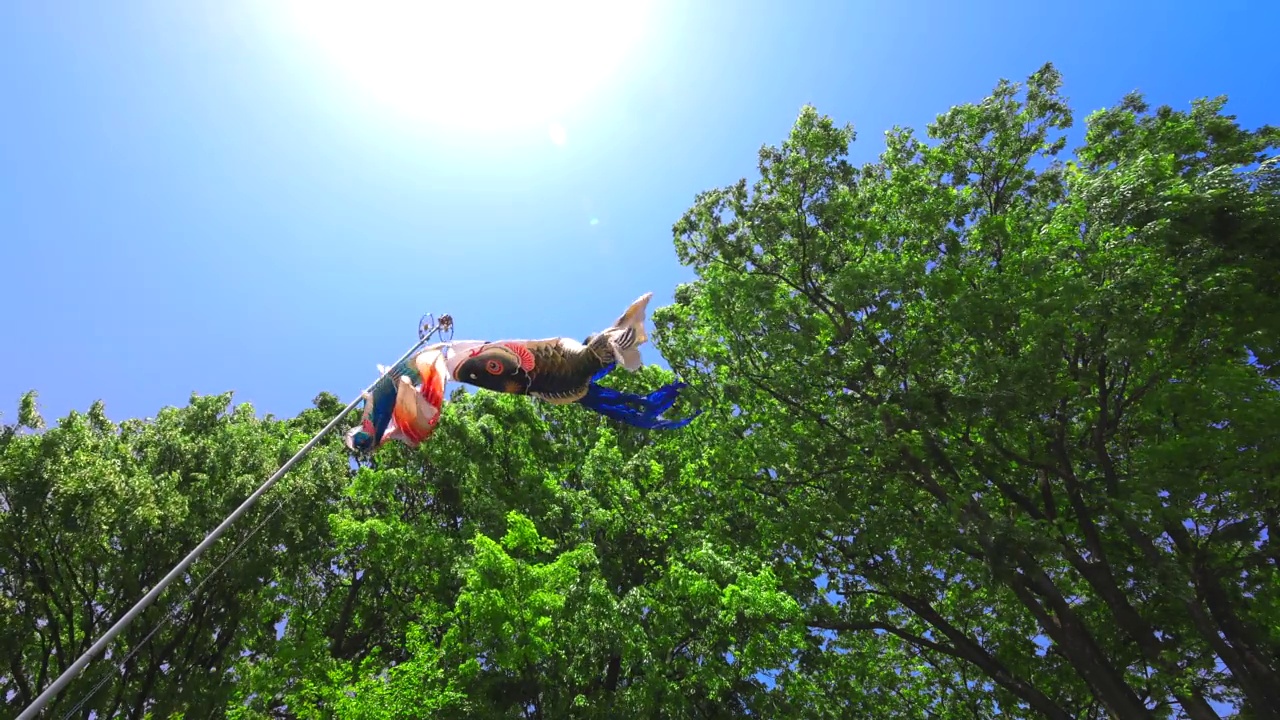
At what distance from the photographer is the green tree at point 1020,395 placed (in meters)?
9.28

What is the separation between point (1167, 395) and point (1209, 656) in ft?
15.6

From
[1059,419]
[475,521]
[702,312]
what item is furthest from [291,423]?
[1059,419]

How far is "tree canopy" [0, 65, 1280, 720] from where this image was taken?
9695mm

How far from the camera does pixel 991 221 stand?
12.2 metres

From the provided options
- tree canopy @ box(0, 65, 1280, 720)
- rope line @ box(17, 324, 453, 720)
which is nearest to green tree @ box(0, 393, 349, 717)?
tree canopy @ box(0, 65, 1280, 720)

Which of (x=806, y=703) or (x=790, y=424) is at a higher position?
(x=790, y=424)

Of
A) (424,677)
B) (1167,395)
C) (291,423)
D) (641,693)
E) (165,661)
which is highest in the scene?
(1167,395)

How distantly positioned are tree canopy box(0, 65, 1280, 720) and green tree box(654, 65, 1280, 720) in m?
0.08

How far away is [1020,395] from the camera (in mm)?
10047

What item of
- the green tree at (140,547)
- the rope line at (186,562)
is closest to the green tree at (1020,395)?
the rope line at (186,562)

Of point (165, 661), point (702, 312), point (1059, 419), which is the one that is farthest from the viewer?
point (702, 312)

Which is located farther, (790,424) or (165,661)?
(165,661)

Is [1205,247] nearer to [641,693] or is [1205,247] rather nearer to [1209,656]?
[1209,656]

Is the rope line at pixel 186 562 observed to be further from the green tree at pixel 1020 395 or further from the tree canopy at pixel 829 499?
the green tree at pixel 1020 395
